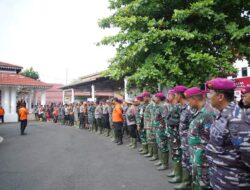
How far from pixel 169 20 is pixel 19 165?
7.58m

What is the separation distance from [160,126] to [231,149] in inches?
200

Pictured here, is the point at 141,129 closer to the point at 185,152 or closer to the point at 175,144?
the point at 175,144

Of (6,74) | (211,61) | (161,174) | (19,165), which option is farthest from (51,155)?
(6,74)

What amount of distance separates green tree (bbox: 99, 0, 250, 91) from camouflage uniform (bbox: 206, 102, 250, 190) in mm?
7499

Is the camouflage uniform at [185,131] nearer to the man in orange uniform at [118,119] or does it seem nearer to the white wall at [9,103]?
the man in orange uniform at [118,119]

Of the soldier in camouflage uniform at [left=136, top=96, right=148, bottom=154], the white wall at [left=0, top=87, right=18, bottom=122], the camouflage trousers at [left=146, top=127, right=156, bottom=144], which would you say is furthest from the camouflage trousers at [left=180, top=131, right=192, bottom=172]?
the white wall at [left=0, top=87, right=18, bottom=122]

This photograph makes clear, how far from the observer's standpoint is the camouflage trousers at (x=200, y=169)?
4062 millimetres

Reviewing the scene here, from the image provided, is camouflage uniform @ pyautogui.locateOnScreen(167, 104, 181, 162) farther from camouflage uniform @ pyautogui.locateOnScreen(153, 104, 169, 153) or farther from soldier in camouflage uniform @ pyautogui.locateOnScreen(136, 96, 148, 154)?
soldier in camouflage uniform @ pyautogui.locateOnScreen(136, 96, 148, 154)

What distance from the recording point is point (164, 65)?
1080 cm

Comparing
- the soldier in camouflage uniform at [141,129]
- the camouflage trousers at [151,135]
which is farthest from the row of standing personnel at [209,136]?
the soldier in camouflage uniform at [141,129]

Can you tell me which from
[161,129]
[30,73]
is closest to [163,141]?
[161,129]

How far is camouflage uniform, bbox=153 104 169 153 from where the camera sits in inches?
305

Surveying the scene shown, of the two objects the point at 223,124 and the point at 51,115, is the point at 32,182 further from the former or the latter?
the point at 51,115

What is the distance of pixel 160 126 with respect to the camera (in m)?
7.92
